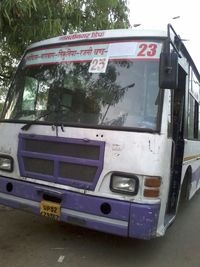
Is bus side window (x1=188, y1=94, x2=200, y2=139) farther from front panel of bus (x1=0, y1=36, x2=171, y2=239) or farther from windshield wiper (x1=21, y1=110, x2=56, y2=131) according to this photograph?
windshield wiper (x1=21, y1=110, x2=56, y2=131)

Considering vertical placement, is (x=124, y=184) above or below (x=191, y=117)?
below

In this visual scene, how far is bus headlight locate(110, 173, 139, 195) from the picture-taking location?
468 centimetres

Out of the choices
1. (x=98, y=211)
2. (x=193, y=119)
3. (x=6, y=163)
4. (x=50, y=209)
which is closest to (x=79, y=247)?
(x=50, y=209)

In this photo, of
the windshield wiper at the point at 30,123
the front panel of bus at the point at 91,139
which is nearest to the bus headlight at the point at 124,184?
the front panel of bus at the point at 91,139

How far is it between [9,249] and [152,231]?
1842 millimetres

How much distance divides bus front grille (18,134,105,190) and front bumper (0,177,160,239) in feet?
0.49

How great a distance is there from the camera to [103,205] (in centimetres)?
479

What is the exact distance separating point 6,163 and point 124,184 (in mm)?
1723

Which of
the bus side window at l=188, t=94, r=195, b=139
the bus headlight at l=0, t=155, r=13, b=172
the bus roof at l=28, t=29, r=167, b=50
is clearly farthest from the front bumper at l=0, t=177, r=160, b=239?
the bus side window at l=188, t=94, r=195, b=139

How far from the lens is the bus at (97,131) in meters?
4.69

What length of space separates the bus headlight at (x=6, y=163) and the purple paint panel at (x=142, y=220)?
1799mm

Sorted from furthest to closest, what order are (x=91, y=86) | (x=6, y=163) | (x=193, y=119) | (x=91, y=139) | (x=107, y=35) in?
(x=193, y=119) → (x=6, y=163) → (x=107, y=35) → (x=91, y=86) → (x=91, y=139)

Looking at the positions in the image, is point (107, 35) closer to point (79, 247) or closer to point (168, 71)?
point (168, 71)

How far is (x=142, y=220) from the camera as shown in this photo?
4.59 meters
